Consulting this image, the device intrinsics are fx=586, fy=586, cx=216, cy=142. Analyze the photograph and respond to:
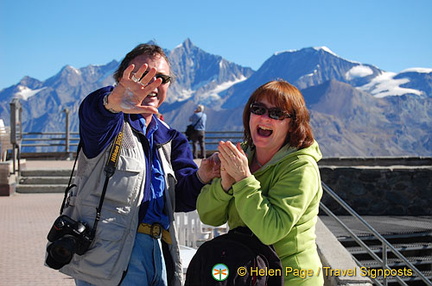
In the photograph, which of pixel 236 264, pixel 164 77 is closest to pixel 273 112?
pixel 164 77

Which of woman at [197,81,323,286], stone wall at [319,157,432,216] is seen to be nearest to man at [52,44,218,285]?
woman at [197,81,323,286]

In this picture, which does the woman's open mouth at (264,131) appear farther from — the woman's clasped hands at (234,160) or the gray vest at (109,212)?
the gray vest at (109,212)

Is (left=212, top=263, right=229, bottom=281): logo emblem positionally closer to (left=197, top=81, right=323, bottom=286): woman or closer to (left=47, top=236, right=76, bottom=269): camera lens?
(left=197, top=81, right=323, bottom=286): woman

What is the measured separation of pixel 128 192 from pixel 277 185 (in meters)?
0.64

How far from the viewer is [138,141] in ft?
8.77

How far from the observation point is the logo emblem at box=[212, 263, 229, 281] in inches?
89.9

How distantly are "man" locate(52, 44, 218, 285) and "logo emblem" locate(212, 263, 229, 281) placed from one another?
1.41ft

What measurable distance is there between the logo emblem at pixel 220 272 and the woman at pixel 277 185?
0.18 meters

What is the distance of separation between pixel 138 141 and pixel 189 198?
0.43 meters

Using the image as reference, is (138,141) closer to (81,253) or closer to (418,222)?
(81,253)

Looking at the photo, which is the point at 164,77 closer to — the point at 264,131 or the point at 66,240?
the point at 264,131

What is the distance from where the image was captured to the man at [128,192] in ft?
8.15

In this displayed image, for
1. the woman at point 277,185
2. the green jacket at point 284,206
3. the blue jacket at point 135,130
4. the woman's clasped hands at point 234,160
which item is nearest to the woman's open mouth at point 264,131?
the woman at point 277,185

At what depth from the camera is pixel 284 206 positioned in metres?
2.32
